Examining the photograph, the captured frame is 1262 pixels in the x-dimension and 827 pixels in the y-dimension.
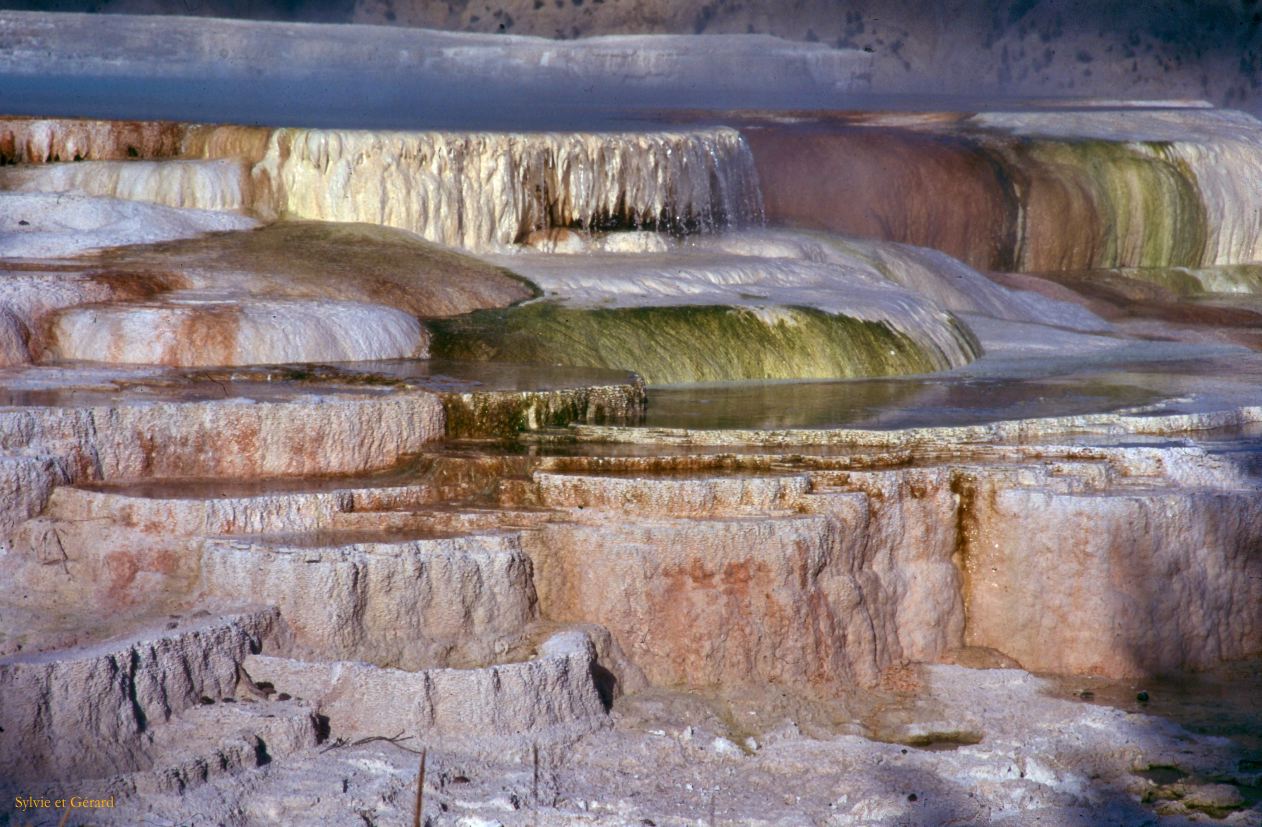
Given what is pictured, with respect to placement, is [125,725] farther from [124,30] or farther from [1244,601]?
[124,30]

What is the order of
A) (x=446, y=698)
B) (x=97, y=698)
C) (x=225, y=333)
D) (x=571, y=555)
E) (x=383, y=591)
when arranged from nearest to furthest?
(x=97, y=698) < (x=446, y=698) < (x=383, y=591) < (x=571, y=555) < (x=225, y=333)

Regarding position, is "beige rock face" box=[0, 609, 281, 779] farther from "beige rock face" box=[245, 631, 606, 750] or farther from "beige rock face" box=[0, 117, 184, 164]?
"beige rock face" box=[0, 117, 184, 164]

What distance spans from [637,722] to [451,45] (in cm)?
2058

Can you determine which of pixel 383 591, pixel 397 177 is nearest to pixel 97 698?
pixel 383 591

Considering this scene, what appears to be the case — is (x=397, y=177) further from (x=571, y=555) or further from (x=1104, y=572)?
(x=1104, y=572)

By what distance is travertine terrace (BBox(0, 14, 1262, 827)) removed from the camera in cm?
484

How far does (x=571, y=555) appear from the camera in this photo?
5484mm

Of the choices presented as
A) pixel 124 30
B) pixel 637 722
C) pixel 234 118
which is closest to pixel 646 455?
pixel 637 722

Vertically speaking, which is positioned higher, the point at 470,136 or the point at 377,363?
the point at 470,136

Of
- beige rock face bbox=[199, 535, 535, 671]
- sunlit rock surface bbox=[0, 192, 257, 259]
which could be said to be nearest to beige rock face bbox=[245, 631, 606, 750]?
beige rock face bbox=[199, 535, 535, 671]

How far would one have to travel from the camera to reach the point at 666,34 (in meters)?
28.5

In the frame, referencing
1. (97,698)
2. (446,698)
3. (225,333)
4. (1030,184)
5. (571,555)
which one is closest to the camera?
(97,698)

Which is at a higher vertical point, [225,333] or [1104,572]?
[225,333]

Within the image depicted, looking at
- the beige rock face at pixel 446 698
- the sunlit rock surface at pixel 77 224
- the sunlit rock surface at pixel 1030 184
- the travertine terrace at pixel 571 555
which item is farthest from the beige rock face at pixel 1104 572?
the sunlit rock surface at pixel 1030 184
